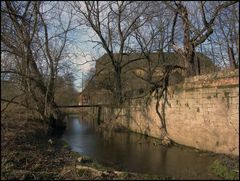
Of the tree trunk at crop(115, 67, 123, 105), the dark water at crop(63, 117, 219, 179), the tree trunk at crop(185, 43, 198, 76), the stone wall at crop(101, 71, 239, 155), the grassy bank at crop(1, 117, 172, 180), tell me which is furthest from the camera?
the tree trunk at crop(115, 67, 123, 105)

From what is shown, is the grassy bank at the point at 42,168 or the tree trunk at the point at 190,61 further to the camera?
the tree trunk at the point at 190,61

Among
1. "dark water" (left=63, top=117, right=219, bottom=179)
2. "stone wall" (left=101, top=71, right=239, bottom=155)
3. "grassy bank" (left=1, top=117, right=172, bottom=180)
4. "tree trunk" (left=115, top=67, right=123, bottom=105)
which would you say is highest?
"tree trunk" (left=115, top=67, right=123, bottom=105)

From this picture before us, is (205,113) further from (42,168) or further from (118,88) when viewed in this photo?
(118,88)

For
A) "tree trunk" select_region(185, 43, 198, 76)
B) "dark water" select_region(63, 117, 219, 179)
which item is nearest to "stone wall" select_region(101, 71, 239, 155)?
"dark water" select_region(63, 117, 219, 179)

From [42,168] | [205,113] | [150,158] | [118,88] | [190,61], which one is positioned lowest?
[150,158]

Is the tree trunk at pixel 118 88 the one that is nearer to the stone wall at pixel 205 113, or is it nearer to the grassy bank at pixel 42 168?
the stone wall at pixel 205 113

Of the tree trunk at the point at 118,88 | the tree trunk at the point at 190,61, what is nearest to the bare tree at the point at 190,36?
the tree trunk at the point at 190,61

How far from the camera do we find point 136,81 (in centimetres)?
3500

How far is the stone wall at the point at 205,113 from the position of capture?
487 inches

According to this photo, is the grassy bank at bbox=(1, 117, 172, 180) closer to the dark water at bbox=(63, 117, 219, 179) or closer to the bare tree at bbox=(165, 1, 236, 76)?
the dark water at bbox=(63, 117, 219, 179)

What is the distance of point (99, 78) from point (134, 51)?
528 cm

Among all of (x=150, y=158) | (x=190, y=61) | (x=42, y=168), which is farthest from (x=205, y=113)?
(x=42, y=168)

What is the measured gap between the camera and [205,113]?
→ 1409 cm

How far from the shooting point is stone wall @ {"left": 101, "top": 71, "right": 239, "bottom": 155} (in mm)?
12359
